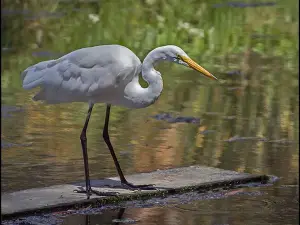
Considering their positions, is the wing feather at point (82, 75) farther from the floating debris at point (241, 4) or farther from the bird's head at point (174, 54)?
the floating debris at point (241, 4)

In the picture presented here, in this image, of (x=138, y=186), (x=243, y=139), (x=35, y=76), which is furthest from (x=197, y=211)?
(x=243, y=139)

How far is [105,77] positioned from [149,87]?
31cm

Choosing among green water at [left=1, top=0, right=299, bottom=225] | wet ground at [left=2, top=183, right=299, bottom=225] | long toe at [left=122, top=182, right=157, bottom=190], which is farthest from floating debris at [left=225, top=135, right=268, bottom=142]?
long toe at [left=122, top=182, right=157, bottom=190]

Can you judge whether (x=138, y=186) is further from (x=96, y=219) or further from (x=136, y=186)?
(x=96, y=219)

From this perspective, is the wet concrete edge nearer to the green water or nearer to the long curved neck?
the green water

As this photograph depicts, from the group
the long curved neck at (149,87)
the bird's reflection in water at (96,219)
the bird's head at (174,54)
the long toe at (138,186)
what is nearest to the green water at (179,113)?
the bird's reflection in water at (96,219)

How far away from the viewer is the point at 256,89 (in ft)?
38.0

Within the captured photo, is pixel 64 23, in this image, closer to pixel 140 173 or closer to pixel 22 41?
pixel 22 41

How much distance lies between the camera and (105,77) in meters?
6.29

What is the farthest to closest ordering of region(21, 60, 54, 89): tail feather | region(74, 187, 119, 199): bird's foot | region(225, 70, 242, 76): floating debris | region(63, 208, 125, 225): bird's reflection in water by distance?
region(225, 70, 242, 76): floating debris < region(21, 60, 54, 89): tail feather < region(74, 187, 119, 199): bird's foot < region(63, 208, 125, 225): bird's reflection in water

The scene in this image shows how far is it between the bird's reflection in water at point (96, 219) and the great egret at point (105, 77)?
288 mm

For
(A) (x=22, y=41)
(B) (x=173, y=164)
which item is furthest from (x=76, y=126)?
(A) (x=22, y=41)

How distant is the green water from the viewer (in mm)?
6977

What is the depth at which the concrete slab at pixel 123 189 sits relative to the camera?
592cm
